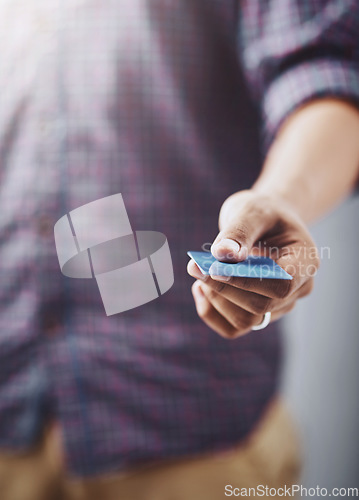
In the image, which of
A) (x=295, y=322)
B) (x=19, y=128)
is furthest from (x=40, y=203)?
(x=295, y=322)

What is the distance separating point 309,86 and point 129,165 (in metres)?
0.16

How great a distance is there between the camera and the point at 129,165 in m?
0.36

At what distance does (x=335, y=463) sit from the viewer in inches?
19.4

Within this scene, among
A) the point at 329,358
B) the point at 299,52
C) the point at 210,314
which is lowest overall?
the point at 329,358

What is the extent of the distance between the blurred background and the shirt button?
1.04 feet

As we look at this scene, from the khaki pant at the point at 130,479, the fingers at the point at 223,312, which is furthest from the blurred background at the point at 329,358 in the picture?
the fingers at the point at 223,312

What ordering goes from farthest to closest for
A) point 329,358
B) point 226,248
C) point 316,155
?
point 329,358 < point 316,155 < point 226,248

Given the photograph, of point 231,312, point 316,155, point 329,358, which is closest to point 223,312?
point 231,312

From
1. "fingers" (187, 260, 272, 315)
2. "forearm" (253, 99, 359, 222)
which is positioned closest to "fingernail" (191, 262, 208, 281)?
"fingers" (187, 260, 272, 315)

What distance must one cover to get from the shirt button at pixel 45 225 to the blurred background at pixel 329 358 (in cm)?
32

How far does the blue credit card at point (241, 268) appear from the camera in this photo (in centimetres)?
17

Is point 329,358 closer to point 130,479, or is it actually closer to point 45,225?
point 130,479

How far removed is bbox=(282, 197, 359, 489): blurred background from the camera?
1.64 ft

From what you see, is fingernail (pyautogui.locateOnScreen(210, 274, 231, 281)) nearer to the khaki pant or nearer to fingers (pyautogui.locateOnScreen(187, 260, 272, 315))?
fingers (pyautogui.locateOnScreen(187, 260, 272, 315))
